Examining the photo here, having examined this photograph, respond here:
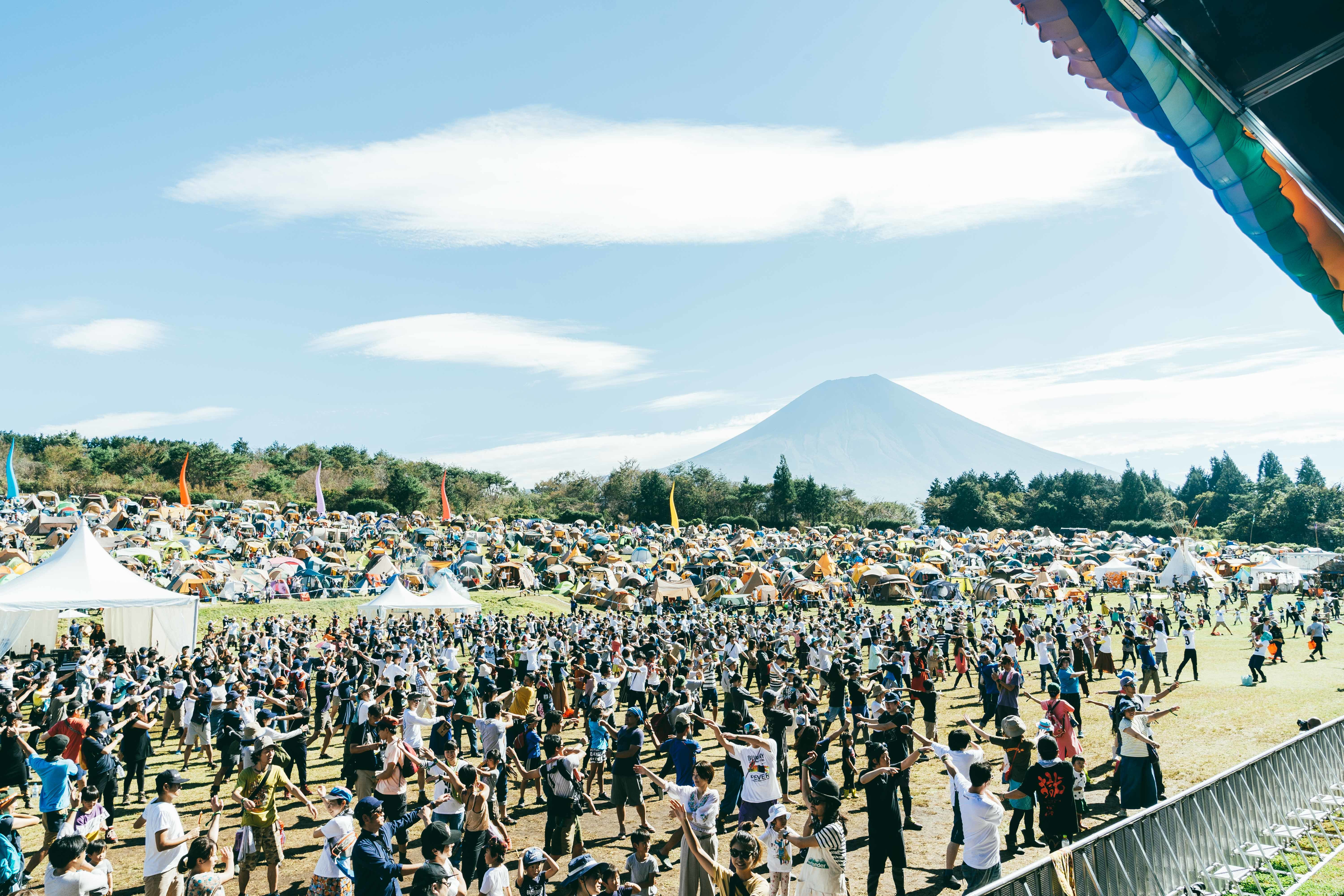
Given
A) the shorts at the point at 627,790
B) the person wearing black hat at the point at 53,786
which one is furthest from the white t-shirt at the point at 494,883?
the person wearing black hat at the point at 53,786

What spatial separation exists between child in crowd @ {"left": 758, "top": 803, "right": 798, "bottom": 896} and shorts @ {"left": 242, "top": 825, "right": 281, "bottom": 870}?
464 centimetres

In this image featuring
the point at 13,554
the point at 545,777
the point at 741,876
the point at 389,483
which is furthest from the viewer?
the point at 389,483

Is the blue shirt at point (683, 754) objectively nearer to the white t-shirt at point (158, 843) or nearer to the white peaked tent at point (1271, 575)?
the white t-shirt at point (158, 843)

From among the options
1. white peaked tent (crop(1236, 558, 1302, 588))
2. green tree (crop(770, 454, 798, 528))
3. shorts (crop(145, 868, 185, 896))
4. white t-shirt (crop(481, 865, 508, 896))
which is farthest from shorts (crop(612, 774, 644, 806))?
green tree (crop(770, 454, 798, 528))

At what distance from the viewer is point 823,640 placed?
67.7ft

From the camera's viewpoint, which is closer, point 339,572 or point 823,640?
point 823,640

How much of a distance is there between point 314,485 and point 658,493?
38820 mm

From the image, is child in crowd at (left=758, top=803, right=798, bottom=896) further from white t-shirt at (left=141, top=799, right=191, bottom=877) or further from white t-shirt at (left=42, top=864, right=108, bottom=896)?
white t-shirt at (left=42, top=864, right=108, bottom=896)

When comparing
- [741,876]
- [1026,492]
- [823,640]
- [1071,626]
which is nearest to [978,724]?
[823,640]

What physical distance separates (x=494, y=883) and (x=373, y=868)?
A: 88 centimetres

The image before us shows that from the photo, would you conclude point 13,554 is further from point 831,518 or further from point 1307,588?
point 831,518

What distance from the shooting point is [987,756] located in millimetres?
12734

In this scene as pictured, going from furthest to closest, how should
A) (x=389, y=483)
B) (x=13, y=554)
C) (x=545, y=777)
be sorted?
(x=389, y=483) < (x=13, y=554) < (x=545, y=777)

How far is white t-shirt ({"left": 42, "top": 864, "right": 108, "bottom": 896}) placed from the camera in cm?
543
